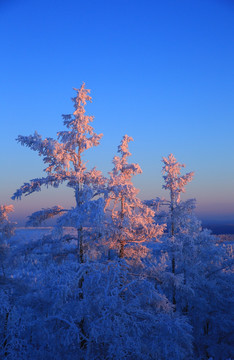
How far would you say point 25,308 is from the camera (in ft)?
32.5

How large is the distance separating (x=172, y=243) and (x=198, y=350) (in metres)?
7.37

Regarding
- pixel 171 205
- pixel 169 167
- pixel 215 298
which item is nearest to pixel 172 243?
pixel 171 205

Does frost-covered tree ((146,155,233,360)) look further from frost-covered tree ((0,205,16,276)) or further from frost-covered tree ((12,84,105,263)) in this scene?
frost-covered tree ((0,205,16,276))

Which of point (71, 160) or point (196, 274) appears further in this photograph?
point (196, 274)

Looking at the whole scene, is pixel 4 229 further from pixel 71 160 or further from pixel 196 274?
pixel 196 274

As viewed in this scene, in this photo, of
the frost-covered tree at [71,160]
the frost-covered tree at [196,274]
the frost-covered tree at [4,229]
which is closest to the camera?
the frost-covered tree at [71,160]

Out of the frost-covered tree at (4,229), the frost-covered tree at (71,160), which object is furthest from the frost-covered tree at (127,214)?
the frost-covered tree at (4,229)

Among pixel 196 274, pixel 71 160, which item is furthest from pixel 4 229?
pixel 196 274

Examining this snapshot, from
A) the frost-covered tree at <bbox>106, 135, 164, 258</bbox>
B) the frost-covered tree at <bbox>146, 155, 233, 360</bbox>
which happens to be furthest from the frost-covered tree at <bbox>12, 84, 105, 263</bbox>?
the frost-covered tree at <bbox>146, 155, 233, 360</bbox>

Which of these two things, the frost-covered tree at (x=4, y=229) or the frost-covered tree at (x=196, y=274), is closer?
the frost-covered tree at (x=196, y=274)

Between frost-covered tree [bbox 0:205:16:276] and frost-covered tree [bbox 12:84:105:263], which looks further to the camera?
frost-covered tree [bbox 0:205:16:276]

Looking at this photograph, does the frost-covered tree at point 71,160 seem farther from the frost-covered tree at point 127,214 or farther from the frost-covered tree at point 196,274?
the frost-covered tree at point 196,274

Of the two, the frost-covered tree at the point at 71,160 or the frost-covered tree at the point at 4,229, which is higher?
the frost-covered tree at the point at 71,160

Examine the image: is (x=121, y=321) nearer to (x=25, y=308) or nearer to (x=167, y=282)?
(x=25, y=308)
